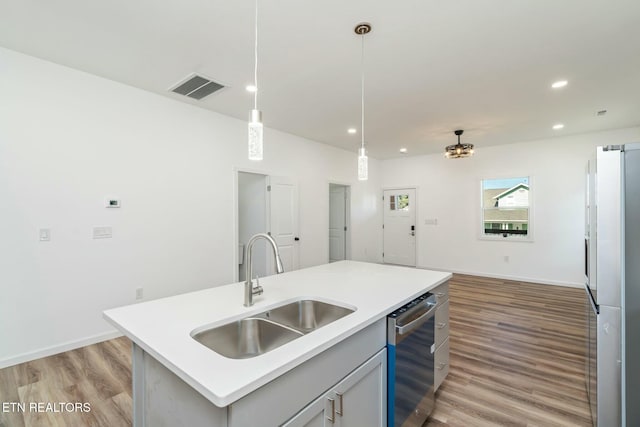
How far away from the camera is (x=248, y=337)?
1.43 m

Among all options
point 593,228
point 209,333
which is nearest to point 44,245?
point 209,333

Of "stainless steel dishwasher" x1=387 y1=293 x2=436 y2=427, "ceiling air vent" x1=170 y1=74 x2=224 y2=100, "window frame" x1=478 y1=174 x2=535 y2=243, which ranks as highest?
"ceiling air vent" x1=170 y1=74 x2=224 y2=100

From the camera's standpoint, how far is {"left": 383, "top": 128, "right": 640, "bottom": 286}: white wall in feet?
16.6

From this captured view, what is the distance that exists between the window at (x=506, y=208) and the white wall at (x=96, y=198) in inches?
194

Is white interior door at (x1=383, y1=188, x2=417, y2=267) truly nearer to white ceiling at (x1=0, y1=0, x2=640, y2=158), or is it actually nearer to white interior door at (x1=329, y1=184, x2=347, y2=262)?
white interior door at (x1=329, y1=184, x2=347, y2=262)

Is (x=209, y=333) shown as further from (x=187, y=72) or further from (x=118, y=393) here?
(x=187, y=72)

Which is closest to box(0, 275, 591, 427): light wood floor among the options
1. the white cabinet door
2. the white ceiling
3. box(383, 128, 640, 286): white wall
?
the white cabinet door

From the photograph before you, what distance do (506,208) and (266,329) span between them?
236 inches

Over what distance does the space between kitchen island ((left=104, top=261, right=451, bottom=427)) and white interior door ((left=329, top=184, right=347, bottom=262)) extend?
15.4 feet

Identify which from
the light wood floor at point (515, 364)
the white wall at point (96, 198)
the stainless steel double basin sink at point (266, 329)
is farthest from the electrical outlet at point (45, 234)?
the light wood floor at point (515, 364)

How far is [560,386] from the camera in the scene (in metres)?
2.25

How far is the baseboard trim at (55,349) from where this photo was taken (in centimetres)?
249

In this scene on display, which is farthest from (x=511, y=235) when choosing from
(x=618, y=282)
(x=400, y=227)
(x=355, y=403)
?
(x=355, y=403)

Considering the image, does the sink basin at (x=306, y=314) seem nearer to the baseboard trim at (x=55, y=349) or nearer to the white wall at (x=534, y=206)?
the baseboard trim at (x=55, y=349)
